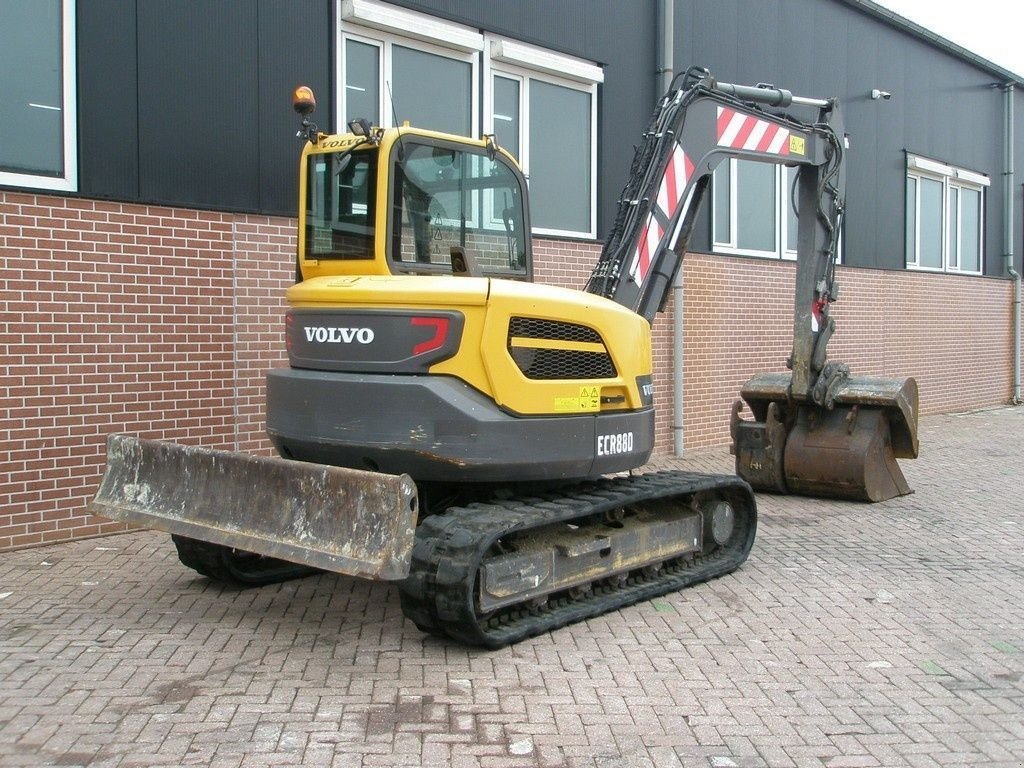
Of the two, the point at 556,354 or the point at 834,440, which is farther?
the point at 834,440

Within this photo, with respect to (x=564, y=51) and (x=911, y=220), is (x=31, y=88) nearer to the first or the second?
(x=564, y=51)

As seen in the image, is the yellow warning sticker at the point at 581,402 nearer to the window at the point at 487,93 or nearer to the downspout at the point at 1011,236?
the window at the point at 487,93

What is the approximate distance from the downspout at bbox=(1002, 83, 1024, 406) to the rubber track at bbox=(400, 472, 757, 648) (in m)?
15.4

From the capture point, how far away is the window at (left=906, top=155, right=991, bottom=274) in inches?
667

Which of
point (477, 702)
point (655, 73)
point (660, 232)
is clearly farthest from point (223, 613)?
point (655, 73)

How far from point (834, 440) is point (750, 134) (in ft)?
9.25

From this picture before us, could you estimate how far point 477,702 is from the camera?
14.5 ft

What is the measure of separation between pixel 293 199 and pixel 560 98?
3.70 meters

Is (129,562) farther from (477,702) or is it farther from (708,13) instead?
(708,13)

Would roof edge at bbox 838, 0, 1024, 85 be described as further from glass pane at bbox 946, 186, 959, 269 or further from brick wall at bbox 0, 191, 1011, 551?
brick wall at bbox 0, 191, 1011, 551

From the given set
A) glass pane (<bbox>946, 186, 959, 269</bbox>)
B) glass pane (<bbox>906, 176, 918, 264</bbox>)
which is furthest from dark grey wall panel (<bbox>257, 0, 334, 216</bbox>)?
glass pane (<bbox>946, 186, 959, 269</bbox>)

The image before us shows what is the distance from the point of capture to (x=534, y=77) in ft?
Answer: 34.4

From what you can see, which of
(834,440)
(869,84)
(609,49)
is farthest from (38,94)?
(869,84)

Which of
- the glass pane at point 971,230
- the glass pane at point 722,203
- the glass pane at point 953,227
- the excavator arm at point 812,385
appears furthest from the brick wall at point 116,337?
the glass pane at point 971,230
